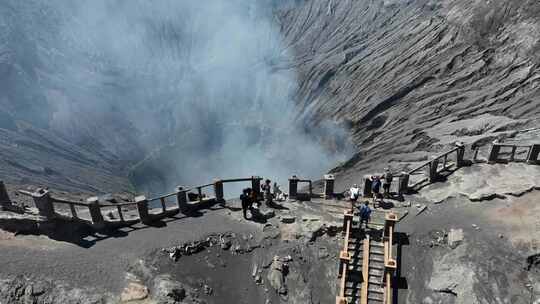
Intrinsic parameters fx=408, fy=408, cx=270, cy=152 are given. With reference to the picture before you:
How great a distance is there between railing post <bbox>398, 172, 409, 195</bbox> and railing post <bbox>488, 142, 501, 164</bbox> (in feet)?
15.9

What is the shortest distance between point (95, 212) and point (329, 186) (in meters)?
10.8

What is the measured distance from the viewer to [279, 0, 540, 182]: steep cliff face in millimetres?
31794

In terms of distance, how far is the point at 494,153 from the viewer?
21.0 meters

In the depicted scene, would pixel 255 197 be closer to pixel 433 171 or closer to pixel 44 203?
pixel 44 203

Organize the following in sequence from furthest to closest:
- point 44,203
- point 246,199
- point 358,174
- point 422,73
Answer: point 422,73 < point 358,174 < point 246,199 < point 44,203

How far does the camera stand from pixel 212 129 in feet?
212

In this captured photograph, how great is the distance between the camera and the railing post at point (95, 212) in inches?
664

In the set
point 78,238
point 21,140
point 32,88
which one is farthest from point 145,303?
point 32,88

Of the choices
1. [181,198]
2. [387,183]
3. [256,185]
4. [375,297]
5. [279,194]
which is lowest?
[375,297]

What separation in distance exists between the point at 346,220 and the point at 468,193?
6.43m

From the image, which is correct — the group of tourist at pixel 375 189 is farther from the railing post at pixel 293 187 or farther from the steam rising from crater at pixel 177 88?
the steam rising from crater at pixel 177 88

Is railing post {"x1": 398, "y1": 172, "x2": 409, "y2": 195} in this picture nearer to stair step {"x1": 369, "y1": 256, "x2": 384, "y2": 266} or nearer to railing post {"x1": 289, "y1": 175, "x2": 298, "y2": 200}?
stair step {"x1": 369, "y1": 256, "x2": 384, "y2": 266}

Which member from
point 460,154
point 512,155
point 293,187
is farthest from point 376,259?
point 512,155

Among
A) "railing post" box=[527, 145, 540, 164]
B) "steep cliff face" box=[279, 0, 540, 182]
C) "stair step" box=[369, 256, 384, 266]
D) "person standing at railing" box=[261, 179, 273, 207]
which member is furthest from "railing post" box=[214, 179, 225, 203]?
"steep cliff face" box=[279, 0, 540, 182]
